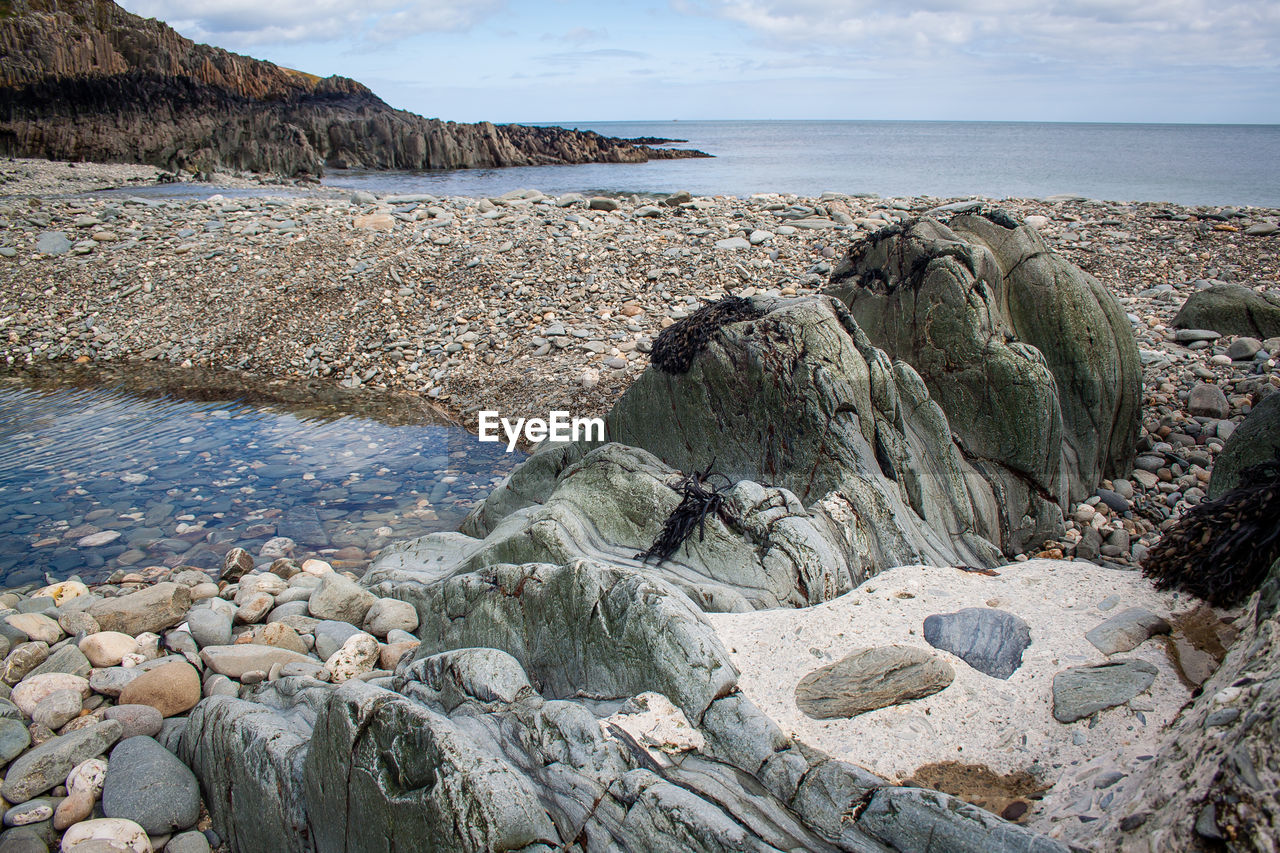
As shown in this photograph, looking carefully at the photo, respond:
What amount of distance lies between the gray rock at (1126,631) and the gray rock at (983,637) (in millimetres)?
301

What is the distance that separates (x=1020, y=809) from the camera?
8.32 ft

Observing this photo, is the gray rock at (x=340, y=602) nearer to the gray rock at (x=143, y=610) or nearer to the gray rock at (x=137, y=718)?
the gray rock at (x=143, y=610)

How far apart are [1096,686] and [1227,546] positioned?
1.13m

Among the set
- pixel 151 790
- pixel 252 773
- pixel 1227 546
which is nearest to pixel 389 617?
pixel 151 790

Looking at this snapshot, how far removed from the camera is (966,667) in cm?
340

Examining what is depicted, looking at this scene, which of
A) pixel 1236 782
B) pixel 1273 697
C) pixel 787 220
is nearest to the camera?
pixel 1236 782

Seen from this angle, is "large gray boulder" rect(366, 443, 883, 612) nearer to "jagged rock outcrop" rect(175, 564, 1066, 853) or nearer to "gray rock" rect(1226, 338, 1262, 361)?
"jagged rock outcrop" rect(175, 564, 1066, 853)

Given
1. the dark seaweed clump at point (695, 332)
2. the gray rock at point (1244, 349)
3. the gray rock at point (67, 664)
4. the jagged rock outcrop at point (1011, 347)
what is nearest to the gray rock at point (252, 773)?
the gray rock at point (67, 664)

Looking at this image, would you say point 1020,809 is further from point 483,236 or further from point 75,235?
point 75,235

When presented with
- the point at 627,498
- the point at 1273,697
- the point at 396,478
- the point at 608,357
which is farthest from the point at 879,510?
the point at 608,357

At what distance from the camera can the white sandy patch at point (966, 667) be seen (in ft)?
9.33

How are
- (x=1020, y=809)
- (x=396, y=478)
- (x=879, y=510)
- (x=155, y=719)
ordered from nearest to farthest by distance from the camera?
(x=1020, y=809)
(x=155, y=719)
(x=879, y=510)
(x=396, y=478)

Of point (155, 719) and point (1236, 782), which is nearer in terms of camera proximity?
point (1236, 782)

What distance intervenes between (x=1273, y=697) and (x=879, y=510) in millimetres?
3231
